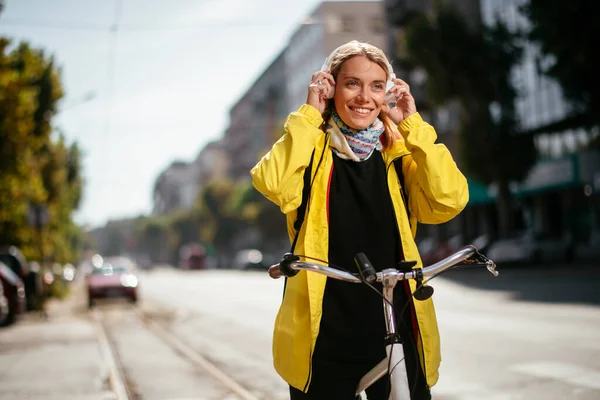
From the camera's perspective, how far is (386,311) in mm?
2613

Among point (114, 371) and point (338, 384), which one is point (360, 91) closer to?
point (338, 384)

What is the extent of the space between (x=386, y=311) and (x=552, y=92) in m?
37.1

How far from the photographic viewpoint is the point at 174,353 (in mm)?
10922

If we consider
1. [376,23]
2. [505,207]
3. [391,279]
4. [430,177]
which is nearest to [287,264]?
[391,279]

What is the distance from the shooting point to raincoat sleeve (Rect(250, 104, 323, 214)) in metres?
2.79

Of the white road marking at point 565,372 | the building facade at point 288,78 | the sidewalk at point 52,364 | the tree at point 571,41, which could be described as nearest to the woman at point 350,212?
the white road marking at point 565,372

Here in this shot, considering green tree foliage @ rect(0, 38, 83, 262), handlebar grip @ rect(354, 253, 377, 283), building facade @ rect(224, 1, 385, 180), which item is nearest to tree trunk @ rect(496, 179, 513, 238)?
green tree foliage @ rect(0, 38, 83, 262)

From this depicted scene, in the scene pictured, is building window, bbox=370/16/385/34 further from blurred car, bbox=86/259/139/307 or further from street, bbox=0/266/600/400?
street, bbox=0/266/600/400

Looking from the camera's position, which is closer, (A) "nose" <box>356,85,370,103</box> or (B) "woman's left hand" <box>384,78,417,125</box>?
(A) "nose" <box>356,85,370,103</box>

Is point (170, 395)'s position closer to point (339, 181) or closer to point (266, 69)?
point (339, 181)

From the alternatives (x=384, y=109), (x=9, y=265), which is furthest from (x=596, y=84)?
(x=384, y=109)

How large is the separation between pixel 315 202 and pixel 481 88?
3279 centimetres

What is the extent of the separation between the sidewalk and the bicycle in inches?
212

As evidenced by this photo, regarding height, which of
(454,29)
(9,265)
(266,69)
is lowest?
(9,265)
